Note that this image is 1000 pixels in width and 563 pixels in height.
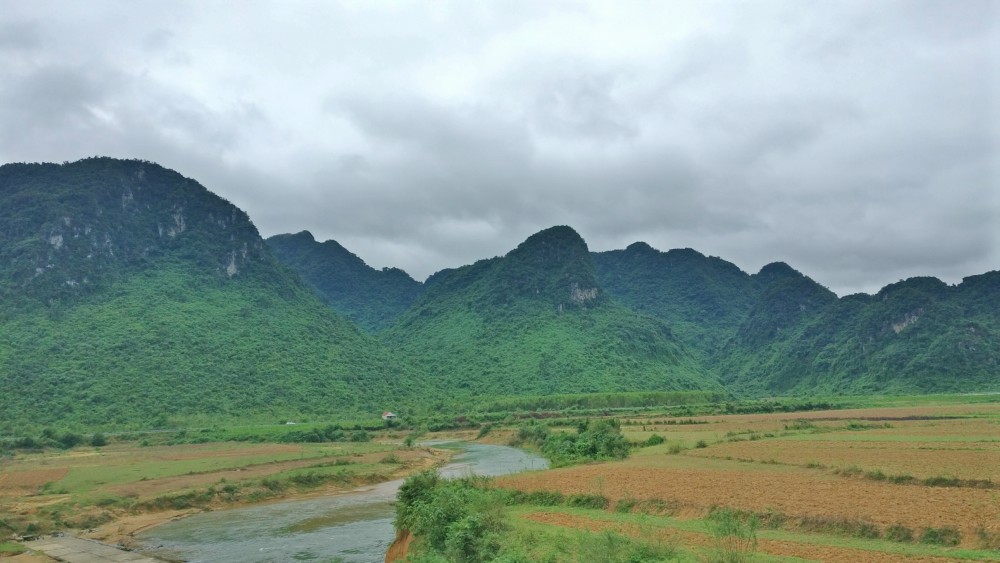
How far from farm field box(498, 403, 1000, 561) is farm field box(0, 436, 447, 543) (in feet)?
70.7

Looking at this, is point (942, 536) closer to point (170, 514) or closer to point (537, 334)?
point (170, 514)

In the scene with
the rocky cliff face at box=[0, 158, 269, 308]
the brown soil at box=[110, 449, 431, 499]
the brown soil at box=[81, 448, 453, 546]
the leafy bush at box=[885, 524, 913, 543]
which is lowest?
the brown soil at box=[81, 448, 453, 546]

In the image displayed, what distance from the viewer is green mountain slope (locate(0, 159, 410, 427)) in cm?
8000

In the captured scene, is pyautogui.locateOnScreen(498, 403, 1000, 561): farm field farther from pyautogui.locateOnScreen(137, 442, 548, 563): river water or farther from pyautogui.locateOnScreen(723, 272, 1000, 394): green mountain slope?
pyautogui.locateOnScreen(723, 272, 1000, 394): green mountain slope

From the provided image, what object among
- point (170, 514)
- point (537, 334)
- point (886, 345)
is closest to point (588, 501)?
point (170, 514)

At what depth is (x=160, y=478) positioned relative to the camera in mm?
44125

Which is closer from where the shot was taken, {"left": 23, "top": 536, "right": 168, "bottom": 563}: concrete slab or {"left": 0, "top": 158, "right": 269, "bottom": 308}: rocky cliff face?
{"left": 23, "top": 536, "right": 168, "bottom": 563}: concrete slab

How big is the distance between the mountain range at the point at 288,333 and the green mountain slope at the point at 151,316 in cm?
34

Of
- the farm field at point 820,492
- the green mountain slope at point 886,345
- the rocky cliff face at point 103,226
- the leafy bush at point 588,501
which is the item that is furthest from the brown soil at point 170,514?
the green mountain slope at point 886,345

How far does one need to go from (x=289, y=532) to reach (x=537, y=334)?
388 feet

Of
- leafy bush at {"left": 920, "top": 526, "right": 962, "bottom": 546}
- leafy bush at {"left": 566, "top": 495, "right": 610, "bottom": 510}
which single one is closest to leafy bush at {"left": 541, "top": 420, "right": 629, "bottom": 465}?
leafy bush at {"left": 566, "top": 495, "right": 610, "bottom": 510}

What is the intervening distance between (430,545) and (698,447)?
91.3ft

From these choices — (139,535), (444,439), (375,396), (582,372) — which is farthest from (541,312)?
(139,535)

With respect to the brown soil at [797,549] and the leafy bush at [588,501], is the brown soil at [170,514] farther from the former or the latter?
the brown soil at [797,549]
